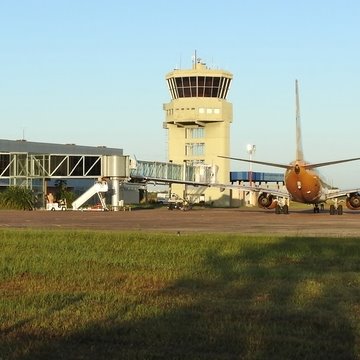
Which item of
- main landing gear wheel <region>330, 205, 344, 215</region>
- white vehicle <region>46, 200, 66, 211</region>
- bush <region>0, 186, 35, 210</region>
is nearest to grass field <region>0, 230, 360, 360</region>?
main landing gear wheel <region>330, 205, 344, 215</region>

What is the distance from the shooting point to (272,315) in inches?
428

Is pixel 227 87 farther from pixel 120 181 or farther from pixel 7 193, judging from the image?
pixel 7 193

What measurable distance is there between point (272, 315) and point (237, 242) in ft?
47.1

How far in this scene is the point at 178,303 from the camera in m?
12.0

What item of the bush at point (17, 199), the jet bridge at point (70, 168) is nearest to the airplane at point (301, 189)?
the jet bridge at point (70, 168)

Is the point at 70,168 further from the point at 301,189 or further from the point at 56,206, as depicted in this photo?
the point at 301,189

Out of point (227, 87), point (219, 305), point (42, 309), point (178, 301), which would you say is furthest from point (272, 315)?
point (227, 87)

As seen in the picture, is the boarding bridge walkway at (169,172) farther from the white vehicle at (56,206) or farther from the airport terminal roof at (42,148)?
the airport terminal roof at (42,148)

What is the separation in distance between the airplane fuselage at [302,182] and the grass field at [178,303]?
126 feet

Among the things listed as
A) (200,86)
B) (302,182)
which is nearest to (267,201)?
(302,182)

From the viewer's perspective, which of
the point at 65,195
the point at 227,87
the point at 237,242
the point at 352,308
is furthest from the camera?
the point at 227,87

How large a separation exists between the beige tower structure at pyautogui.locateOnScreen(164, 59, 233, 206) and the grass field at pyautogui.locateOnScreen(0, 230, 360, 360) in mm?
95888

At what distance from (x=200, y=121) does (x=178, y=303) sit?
350 feet

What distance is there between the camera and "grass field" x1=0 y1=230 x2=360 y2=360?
878 cm
